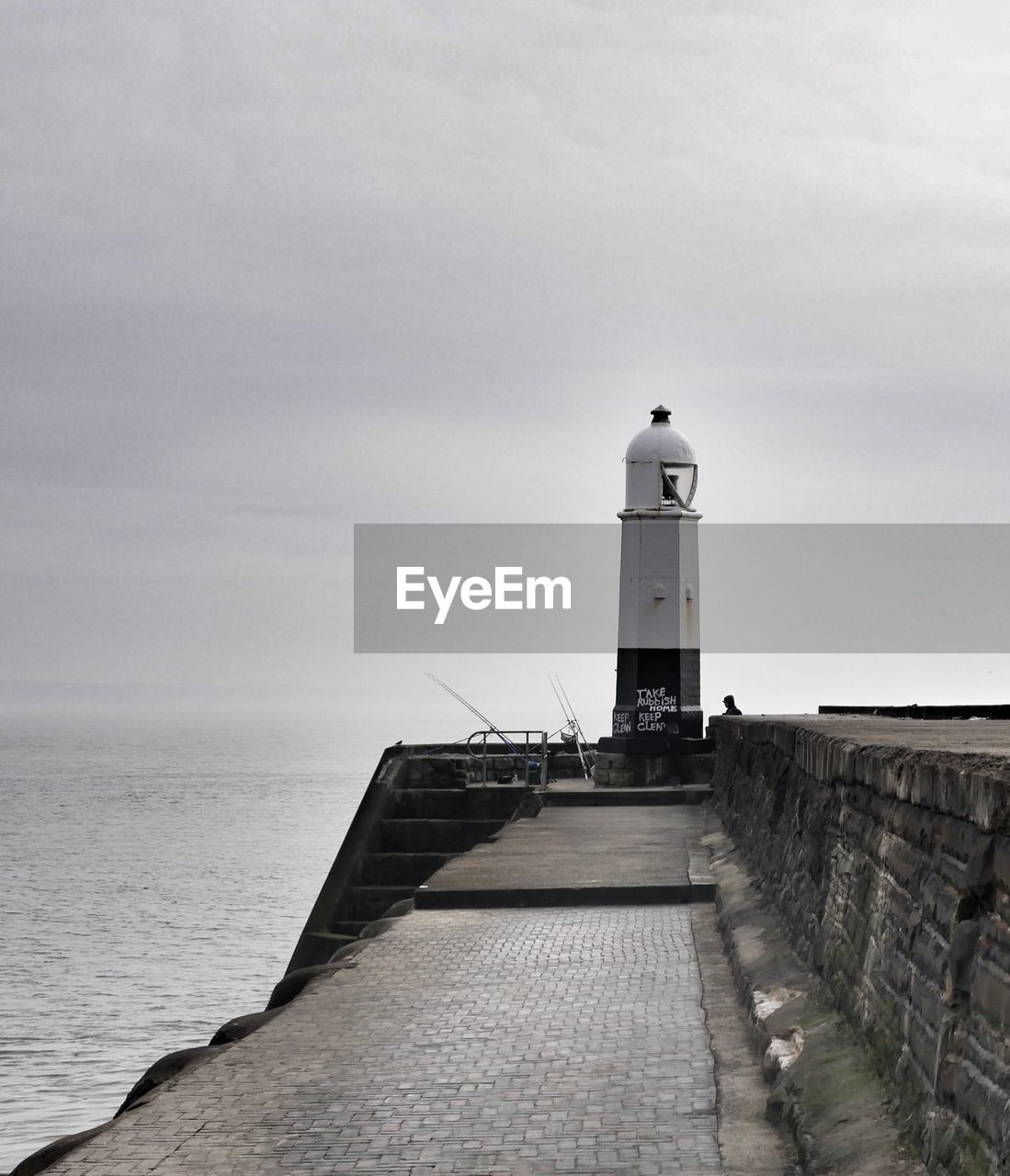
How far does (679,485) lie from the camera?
28203 mm

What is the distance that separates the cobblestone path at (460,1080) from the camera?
6.45m

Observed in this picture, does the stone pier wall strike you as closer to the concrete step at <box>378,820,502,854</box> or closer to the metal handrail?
the concrete step at <box>378,820,502,854</box>

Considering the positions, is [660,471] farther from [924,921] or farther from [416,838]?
[924,921]

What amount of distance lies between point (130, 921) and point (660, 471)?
618 inches

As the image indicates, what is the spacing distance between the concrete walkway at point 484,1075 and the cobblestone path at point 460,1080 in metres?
0.02

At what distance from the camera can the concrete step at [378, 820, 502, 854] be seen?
88.2ft

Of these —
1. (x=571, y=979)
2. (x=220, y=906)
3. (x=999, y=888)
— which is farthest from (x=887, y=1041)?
(x=220, y=906)

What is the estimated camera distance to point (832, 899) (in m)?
8.05

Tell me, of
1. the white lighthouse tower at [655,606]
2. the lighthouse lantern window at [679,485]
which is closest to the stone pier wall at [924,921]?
the white lighthouse tower at [655,606]

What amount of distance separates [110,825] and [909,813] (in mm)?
60697

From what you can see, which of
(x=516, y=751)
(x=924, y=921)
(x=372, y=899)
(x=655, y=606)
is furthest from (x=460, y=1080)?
(x=516, y=751)

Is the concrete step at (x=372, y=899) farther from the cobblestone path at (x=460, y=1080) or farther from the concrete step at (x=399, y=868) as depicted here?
the cobblestone path at (x=460, y=1080)

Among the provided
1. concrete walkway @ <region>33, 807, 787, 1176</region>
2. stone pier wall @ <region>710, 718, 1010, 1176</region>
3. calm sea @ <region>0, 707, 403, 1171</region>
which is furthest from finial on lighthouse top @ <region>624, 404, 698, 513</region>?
stone pier wall @ <region>710, 718, 1010, 1176</region>

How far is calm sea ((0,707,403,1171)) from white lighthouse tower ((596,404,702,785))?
7.48 meters
